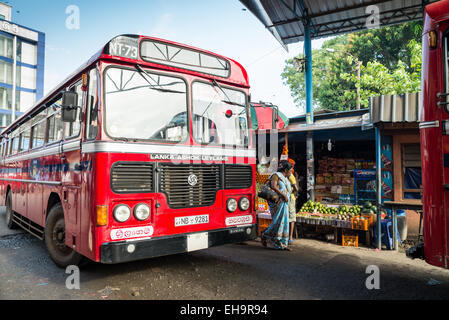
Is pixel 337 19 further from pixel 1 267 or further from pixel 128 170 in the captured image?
pixel 1 267

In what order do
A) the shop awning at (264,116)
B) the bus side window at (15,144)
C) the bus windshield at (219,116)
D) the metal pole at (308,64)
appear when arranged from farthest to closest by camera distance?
the metal pole at (308,64)
the bus side window at (15,144)
the shop awning at (264,116)
the bus windshield at (219,116)

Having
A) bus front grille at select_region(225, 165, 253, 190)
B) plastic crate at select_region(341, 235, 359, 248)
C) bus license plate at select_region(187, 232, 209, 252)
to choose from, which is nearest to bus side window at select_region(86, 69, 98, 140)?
bus license plate at select_region(187, 232, 209, 252)

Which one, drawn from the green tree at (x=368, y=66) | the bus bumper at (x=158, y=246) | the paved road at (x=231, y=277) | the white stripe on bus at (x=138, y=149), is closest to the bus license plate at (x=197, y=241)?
the bus bumper at (x=158, y=246)

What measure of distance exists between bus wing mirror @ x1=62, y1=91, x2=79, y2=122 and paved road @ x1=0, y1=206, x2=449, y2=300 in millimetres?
2219

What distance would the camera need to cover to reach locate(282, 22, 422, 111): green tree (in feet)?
59.4

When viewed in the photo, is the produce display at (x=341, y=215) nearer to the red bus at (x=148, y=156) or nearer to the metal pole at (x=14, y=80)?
the red bus at (x=148, y=156)

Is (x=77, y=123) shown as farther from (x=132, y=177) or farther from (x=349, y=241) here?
(x=349, y=241)

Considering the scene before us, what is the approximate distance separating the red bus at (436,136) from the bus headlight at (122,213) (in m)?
3.44

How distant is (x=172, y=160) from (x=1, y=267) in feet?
11.8

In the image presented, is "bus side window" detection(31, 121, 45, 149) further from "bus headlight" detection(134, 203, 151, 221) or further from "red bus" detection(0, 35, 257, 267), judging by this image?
"bus headlight" detection(134, 203, 151, 221)

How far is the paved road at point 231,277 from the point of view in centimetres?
398

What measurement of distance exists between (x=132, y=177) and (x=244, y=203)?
74.0 inches

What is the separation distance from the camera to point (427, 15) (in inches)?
143

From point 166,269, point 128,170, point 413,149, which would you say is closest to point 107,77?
point 128,170
